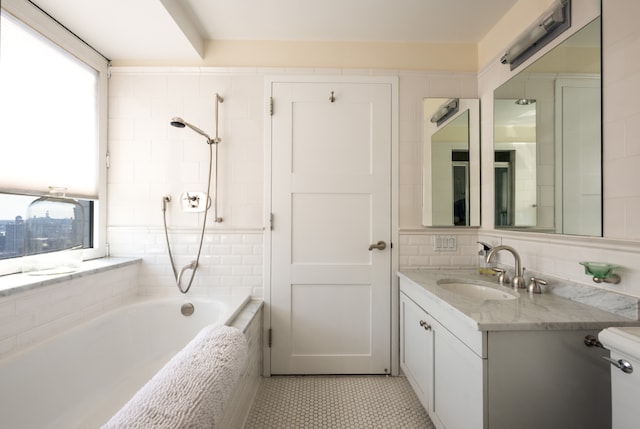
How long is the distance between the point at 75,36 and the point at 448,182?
2.75 meters

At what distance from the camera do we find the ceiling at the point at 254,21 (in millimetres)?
1562

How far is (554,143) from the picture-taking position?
138 centimetres

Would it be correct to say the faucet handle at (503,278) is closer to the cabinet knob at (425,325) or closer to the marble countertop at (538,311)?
the marble countertop at (538,311)

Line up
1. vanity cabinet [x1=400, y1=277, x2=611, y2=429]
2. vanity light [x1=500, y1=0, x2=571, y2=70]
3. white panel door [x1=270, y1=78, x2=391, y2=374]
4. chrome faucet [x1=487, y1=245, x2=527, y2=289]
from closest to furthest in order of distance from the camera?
1. vanity cabinet [x1=400, y1=277, x2=611, y2=429]
2. vanity light [x1=500, y1=0, x2=571, y2=70]
3. chrome faucet [x1=487, y1=245, x2=527, y2=289]
4. white panel door [x1=270, y1=78, x2=391, y2=374]

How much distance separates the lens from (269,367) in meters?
1.94

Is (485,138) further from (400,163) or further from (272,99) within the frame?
(272,99)

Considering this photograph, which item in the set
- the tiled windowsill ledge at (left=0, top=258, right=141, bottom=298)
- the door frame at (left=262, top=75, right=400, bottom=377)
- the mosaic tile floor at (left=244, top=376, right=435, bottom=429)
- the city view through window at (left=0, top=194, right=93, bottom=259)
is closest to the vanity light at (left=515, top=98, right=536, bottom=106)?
the door frame at (left=262, top=75, right=400, bottom=377)

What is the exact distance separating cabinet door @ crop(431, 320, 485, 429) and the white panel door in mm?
609

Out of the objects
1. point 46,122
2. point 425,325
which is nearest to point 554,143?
point 425,325

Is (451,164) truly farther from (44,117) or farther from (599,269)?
(44,117)

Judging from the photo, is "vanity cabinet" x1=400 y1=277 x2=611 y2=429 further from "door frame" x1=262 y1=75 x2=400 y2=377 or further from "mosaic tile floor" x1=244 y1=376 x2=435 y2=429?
"door frame" x1=262 y1=75 x2=400 y2=377

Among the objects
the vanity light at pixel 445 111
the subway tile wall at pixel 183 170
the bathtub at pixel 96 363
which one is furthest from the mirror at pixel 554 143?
the bathtub at pixel 96 363

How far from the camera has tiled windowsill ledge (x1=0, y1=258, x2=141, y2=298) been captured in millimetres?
1186

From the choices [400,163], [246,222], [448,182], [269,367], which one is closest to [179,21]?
[246,222]
